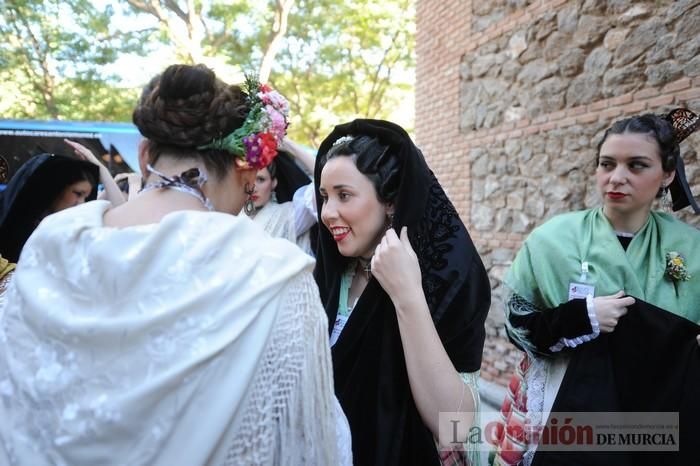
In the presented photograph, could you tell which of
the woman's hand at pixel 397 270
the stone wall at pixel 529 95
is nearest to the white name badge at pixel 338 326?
the woman's hand at pixel 397 270

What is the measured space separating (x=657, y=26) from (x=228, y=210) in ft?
12.5

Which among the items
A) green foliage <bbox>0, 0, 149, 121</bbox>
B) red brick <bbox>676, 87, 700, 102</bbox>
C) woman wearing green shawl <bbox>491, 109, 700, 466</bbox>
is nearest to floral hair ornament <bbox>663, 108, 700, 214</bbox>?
woman wearing green shawl <bbox>491, 109, 700, 466</bbox>

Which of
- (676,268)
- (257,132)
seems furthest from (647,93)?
(257,132)

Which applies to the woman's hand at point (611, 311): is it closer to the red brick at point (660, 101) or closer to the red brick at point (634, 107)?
the red brick at point (660, 101)

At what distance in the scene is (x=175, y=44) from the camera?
1063 centimetres

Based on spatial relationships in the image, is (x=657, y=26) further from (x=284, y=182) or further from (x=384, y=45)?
(x=384, y=45)

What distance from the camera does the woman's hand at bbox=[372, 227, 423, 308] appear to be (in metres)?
1.51

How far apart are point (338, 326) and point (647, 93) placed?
328cm

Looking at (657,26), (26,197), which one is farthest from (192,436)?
(657,26)

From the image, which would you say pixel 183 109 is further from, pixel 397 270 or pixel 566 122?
pixel 566 122

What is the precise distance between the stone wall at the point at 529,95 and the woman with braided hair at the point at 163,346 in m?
3.35

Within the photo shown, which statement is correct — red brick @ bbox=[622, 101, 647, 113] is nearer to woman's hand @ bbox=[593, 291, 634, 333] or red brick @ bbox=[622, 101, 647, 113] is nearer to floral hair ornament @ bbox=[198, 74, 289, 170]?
woman's hand @ bbox=[593, 291, 634, 333]

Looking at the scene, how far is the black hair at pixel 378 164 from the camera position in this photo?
70.0 inches

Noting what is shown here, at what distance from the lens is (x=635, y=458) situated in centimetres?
198
